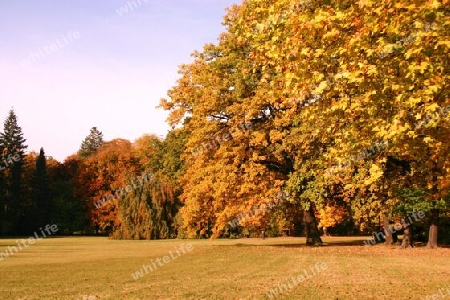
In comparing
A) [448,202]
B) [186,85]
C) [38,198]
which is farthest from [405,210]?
[38,198]

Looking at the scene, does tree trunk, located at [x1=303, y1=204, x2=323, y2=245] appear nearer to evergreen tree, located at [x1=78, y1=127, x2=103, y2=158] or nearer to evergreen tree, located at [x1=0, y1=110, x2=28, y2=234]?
evergreen tree, located at [x1=0, y1=110, x2=28, y2=234]

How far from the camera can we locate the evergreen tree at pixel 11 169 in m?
77.2

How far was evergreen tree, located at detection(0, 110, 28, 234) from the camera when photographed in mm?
77200

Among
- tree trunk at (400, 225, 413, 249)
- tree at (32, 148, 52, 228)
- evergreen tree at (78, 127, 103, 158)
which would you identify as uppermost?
evergreen tree at (78, 127, 103, 158)

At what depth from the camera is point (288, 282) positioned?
1608 cm

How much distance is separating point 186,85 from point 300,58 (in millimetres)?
24815

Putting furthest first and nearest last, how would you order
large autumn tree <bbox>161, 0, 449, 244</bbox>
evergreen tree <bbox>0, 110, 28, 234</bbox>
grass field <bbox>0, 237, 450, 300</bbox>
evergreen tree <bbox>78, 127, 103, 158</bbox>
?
evergreen tree <bbox>78, 127, 103, 158</bbox> → evergreen tree <bbox>0, 110, 28, 234</bbox> → grass field <bbox>0, 237, 450, 300</bbox> → large autumn tree <bbox>161, 0, 449, 244</bbox>

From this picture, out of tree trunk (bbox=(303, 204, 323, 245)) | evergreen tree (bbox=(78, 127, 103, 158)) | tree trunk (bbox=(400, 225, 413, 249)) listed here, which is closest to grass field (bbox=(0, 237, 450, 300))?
tree trunk (bbox=(303, 204, 323, 245))

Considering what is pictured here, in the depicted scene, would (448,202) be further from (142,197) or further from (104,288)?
(142,197)

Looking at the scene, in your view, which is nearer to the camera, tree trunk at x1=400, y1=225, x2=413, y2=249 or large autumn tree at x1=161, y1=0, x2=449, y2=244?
large autumn tree at x1=161, y1=0, x2=449, y2=244

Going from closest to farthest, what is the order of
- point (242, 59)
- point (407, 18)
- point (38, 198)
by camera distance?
point (407, 18) → point (242, 59) → point (38, 198)

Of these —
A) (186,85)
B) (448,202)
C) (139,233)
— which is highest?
(186,85)

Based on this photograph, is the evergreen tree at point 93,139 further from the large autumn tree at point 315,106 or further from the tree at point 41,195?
the large autumn tree at point 315,106

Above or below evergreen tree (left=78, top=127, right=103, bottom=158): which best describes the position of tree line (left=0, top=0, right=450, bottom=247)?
below
